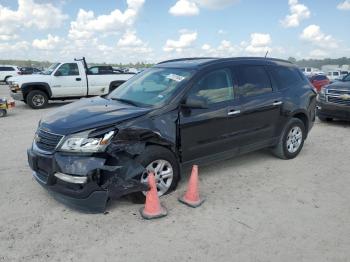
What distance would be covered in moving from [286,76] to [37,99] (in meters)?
10.2

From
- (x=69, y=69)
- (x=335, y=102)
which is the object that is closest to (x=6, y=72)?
(x=69, y=69)

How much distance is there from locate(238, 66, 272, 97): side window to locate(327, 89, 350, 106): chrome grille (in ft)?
15.5

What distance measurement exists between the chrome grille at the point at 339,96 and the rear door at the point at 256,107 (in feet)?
14.8

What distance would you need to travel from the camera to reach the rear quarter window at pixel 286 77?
19.4 ft

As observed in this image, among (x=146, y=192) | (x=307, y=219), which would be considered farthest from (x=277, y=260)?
(x=146, y=192)

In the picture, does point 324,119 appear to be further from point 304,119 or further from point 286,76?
point 286,76

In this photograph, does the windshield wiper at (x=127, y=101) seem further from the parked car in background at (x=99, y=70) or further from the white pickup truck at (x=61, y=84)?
the parked car in background at (x=99, y=70)

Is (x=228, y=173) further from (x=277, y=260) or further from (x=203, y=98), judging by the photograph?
(x=277, y=260)

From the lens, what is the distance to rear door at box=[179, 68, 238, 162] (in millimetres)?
4613

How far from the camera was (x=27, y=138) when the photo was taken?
310 inches

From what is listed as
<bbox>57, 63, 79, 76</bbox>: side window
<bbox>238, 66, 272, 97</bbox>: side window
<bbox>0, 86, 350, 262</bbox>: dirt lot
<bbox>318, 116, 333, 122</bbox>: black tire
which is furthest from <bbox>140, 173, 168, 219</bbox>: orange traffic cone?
<bbox>57, 63, 79, 76</bbox>: side window

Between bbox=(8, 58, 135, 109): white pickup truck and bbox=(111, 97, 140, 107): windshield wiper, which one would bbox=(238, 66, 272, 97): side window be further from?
bbox=(8, 58, 135, 109): white pickup truck

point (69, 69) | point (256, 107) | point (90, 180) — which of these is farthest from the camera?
point (69, 69)

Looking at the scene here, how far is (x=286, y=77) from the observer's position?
243 inches
